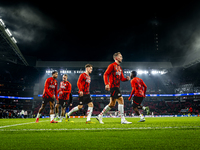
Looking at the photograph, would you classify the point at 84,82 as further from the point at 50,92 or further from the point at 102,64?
the point at 102,64

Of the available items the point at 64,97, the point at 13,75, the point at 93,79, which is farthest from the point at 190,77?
the point at 13,75

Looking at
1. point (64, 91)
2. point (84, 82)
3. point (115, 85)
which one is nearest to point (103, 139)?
point (115, 85)

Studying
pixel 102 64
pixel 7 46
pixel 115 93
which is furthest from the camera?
pixel 102 64

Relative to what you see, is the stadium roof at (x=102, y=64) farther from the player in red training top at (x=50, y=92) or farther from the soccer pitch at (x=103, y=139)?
the soccer pitch at (x=103, y=139)

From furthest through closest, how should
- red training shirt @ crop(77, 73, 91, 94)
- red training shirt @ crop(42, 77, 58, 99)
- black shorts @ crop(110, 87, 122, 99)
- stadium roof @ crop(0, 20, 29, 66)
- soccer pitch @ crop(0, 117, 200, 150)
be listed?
stadium roof @ crop(0, 20, 29, 66)
red training shirt @ crop(42, 77, 58, 99)
red training shirt @ crop(77, 73, 91, 94)
black shorts @ crop(110, 87, 122, 99)
soccer pitch @ crop(0, 117, 200, 150)

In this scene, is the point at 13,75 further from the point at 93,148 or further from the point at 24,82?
the point at 93,148

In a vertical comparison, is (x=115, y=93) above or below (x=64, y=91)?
below

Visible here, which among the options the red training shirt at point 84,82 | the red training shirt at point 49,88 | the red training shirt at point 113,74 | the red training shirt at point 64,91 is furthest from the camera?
the red training shirt at point 64,91

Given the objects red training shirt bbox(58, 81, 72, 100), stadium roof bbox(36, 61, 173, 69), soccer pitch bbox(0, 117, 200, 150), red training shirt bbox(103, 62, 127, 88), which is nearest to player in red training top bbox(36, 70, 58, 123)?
red training shirt bbox(58, 81, 72, 100)

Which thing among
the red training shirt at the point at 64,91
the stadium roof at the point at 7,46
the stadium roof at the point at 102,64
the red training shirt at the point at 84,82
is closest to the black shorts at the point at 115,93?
the red training shirt at the point at 84,82

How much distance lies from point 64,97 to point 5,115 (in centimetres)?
2229

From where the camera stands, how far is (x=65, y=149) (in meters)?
1.79

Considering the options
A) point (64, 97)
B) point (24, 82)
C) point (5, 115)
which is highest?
point (24, 82)

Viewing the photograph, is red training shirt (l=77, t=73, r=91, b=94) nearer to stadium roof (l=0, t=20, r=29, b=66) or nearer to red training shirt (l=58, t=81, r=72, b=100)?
red training shirt (l=58, t=81, r=72, b=100)
